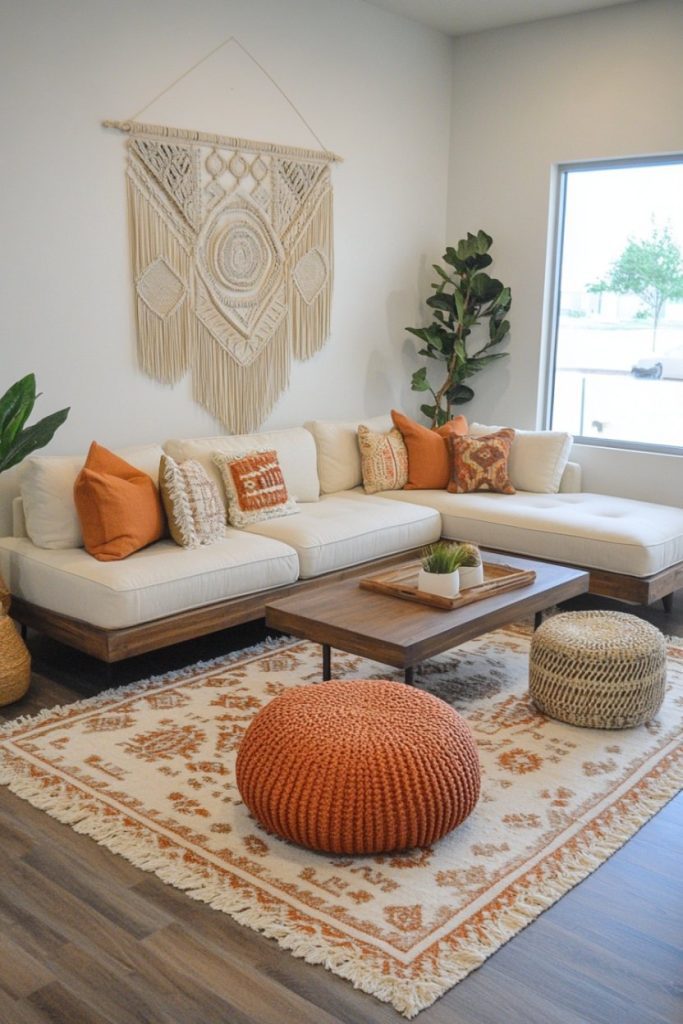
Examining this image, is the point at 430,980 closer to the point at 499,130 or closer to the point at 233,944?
the point at 233,944

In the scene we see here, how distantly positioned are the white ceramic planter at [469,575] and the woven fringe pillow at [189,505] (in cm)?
108

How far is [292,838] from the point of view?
8.51 feet

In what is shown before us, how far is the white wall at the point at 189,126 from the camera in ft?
13.7

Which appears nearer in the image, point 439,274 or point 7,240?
point 7,240

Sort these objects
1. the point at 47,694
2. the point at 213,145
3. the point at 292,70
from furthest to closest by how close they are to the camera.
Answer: the point at 292,70
the point at 213,145
the point at 47,694

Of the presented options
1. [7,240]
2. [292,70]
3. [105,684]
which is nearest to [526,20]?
[292,70]

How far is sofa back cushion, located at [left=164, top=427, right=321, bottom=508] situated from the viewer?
4.61m

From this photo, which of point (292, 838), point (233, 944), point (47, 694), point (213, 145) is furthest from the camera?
point (213, 145)

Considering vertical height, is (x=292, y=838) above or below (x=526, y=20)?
below

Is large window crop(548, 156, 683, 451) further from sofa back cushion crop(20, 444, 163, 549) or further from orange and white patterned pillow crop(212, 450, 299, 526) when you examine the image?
sofa back cushion crop(20, 444, 163, 549)

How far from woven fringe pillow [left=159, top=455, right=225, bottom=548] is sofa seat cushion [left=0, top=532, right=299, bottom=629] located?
0.19 feet

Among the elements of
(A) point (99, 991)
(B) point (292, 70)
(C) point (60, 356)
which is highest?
(B) point (292, 70)

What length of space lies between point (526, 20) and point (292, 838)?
4.87 m

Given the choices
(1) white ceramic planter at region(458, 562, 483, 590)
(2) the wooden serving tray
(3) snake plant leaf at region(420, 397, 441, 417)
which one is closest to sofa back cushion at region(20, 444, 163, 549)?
(2) the wooden serving tray
